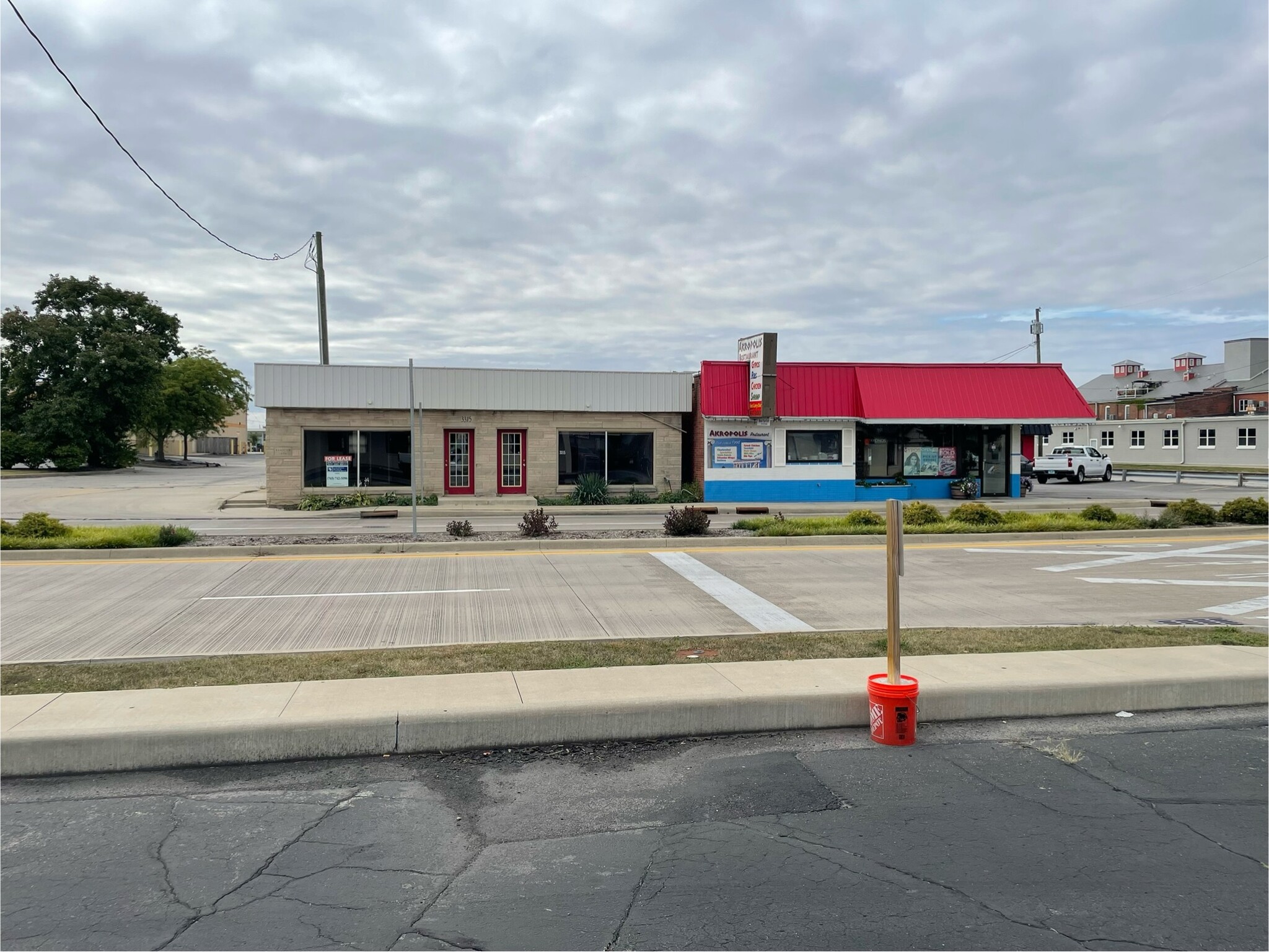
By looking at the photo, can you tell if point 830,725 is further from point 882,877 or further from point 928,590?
point 928,590

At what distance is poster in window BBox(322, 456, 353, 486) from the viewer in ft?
96.1

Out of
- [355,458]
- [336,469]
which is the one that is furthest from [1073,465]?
[336,469]

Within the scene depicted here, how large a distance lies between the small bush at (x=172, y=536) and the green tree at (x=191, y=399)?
A: 51.3m

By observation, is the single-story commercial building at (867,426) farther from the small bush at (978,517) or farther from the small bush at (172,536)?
the small bush at (172,536)

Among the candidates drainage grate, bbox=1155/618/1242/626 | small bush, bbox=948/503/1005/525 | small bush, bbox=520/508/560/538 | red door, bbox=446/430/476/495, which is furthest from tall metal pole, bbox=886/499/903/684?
red door, bbox=446/430/476/495

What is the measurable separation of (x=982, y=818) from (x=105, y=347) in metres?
57.6

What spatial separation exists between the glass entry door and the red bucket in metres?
29.5

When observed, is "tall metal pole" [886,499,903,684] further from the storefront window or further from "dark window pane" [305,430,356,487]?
"dark window pane" [305,430,356,487]

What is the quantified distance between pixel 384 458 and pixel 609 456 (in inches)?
299

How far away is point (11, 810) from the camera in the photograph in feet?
16.5

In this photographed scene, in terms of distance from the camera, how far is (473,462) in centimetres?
3050

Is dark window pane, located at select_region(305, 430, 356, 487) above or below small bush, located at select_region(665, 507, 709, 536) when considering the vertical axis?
above

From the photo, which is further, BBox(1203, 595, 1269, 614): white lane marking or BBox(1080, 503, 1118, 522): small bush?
BBox(1080, 503, 1118, 522): small bush

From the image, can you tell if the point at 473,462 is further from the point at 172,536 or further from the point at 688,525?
the point at 172,536
